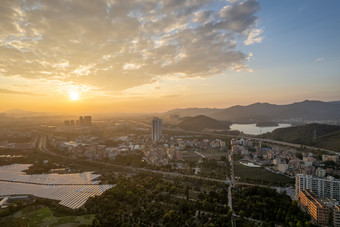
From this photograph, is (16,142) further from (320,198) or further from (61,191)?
(320,198)

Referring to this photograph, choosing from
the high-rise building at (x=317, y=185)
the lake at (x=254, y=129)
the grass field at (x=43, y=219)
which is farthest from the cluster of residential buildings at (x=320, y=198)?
the lake at (x=254, y=129)

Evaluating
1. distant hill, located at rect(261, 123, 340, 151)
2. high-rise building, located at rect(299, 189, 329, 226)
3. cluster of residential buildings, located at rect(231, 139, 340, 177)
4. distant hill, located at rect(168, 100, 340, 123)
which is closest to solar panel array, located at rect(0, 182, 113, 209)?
high-rise building, located at rect(299, 189, 329, 226)

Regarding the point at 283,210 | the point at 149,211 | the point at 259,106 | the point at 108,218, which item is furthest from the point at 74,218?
the point at 259,106

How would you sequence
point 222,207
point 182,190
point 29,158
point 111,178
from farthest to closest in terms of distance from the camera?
point 29,158, point 111,178, point 182,190, point 222,207

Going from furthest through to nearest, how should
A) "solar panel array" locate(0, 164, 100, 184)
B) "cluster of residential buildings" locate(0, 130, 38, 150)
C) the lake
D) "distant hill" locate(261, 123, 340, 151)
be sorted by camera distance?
the lake < "cluster of residential buildings" locate(0, 130, 38, 150) < "distant hill" locate(261, 123, 340, 151) < "solar panel array" locate(0, 164, 100, 184)

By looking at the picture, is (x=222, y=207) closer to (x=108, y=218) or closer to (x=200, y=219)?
(x=200, y=219)

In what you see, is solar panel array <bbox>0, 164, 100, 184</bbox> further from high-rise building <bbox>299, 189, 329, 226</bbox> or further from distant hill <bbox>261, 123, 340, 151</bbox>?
distant hill <bbox>261, 123, 340, 151</bbox>
